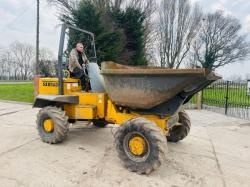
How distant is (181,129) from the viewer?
500 cm

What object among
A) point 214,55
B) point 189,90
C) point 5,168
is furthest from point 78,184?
point 214,55

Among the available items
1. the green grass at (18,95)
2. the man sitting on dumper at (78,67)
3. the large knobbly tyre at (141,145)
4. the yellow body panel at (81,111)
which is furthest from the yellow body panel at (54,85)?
the green grass at (18,95)

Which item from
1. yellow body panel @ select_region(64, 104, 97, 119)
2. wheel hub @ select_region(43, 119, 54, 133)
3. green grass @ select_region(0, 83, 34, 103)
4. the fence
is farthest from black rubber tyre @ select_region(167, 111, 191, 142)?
green grass @ select_region(0, 83, 34, 103)

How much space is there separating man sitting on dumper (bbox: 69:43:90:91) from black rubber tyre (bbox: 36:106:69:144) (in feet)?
2.37

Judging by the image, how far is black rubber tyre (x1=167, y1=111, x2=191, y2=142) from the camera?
4941 millimetres

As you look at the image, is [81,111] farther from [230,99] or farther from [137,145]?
[230,99]

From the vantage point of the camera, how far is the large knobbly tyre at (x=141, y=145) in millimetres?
3418

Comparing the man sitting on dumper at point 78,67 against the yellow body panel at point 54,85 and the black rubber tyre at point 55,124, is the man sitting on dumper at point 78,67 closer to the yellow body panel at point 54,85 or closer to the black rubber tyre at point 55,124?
the yellow body panel at point 54,85

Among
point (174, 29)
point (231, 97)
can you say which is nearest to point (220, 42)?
point (174, 29)

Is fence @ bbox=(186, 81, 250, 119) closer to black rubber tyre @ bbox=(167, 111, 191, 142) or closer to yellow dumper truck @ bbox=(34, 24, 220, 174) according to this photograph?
black rubber tyre @ bbox=(167, 111, 191, 142)

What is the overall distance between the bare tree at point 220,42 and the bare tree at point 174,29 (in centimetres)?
435

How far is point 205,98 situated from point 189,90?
781 centimetres

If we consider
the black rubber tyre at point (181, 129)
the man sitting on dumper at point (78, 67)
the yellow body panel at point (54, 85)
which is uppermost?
the man sitting on dumper at point (78, 67)

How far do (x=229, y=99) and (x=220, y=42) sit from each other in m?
25.8
